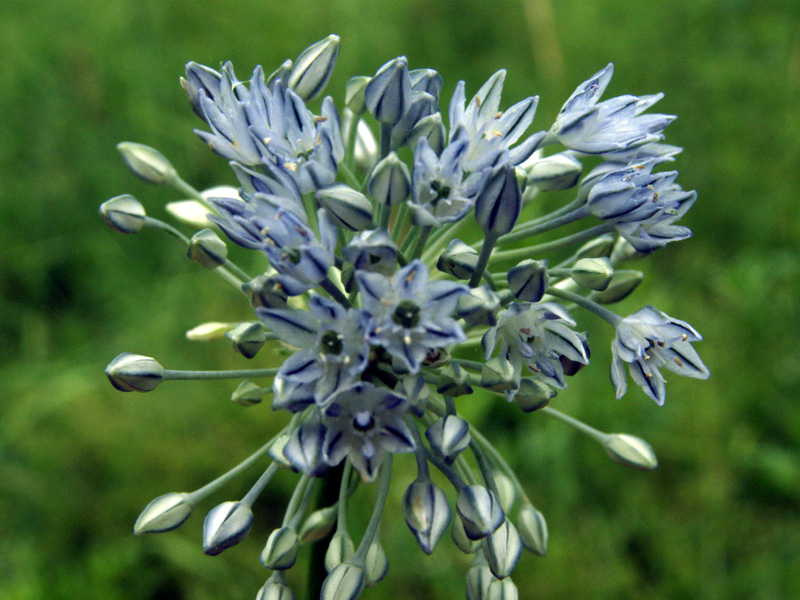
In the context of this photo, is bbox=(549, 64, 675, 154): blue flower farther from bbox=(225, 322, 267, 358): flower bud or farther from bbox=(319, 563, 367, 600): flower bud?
bbox=(319, 563, 367, 600): flower bud

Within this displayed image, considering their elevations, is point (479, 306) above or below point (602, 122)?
below

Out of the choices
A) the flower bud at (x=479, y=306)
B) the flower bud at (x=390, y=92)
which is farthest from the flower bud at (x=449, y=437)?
the flower bud at (x=390, y=92)

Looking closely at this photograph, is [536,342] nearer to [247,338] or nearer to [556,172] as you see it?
[556,172]

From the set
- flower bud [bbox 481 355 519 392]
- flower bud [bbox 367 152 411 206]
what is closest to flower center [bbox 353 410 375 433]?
flower bud [bbox 481 355 519 392]

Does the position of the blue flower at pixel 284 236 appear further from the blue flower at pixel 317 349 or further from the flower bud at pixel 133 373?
the flower bud at pixel 133 373

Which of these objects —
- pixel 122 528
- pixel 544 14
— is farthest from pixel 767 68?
pixel 122 528

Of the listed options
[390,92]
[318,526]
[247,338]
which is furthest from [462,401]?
[390,92]

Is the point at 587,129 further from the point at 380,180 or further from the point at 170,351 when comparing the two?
the point at 170,351
